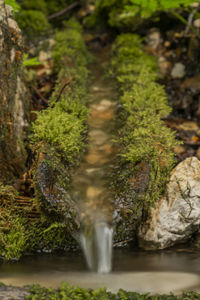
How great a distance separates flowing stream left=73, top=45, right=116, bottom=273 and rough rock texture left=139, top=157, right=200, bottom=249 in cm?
51

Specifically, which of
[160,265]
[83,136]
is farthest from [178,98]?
[160,265]

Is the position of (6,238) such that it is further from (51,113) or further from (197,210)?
(197,210)

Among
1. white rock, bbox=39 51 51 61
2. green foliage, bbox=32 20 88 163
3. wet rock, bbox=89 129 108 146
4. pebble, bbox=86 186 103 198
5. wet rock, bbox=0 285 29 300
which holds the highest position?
white rock, bbox=39 51 51 61

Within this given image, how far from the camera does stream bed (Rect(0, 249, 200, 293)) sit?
350 centimetres

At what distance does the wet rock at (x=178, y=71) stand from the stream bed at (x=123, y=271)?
372 cm

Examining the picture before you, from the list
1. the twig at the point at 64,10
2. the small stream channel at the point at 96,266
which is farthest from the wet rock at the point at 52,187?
the twig at the point at 64,10

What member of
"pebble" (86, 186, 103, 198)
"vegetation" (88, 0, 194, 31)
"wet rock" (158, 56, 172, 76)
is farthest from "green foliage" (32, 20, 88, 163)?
"wet rock" (158, 56, 172, 76)

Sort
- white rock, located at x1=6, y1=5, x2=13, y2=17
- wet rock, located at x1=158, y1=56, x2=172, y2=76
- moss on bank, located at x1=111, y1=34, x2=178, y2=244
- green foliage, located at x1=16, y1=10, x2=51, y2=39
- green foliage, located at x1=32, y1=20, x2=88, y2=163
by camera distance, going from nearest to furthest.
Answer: moss on bank, located at x1=111, y1=34, x2=178, y2=244
green foliage, located at x1=32, y1=20, x2=88, y2=163
white rock, located at x1=6, y1=5, x2=13, y2=17
wet rock, located at x1=158, y1=56, x2=172, y2=76
green foliage, located at x1=16, y1=10, x2=51, y2=39

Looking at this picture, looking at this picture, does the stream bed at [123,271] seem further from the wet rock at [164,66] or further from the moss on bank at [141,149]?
the wet rock at [164,66]

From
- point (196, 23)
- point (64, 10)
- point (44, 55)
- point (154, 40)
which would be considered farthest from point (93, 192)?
point (64, 10)

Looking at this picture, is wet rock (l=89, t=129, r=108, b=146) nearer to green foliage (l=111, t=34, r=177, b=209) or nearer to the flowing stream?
the flowing stream

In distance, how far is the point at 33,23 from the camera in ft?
25.4

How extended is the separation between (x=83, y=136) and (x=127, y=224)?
136 centimetres

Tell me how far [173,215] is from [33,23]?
524 cm
